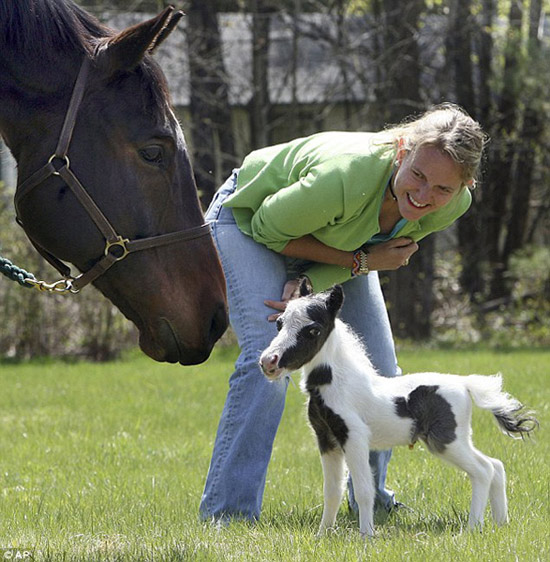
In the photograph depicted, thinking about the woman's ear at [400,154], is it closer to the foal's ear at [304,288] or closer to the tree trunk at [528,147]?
the foal's ear at [304,288]

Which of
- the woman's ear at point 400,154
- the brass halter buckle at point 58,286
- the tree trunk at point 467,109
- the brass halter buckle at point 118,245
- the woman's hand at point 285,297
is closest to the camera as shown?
the brass halter buckle at point 118,245

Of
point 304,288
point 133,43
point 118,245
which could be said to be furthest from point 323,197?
point 133,43

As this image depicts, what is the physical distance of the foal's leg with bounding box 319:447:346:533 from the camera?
13.8 ft

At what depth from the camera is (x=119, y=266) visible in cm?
361

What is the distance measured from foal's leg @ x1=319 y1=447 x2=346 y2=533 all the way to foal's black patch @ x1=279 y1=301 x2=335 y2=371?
1.56 ft

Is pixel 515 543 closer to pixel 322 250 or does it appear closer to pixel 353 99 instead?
pixel 322 250

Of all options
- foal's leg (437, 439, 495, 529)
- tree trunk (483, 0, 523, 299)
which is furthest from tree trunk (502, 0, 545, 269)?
foal's leg (437, 439, 495, 529)

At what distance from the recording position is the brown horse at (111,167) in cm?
346

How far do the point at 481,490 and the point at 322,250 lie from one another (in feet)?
4.09

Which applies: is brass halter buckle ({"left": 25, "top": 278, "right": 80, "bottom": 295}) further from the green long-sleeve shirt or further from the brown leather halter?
the green long-sleeve shirt

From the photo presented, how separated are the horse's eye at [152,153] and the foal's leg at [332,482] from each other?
4.85 feet

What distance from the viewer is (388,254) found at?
444cm

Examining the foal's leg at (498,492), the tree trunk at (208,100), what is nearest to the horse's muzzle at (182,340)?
the foal's leg at (498,492)

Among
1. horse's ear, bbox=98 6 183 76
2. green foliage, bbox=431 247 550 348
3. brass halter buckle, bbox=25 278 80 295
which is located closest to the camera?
horse's ear, bbox=98 6 183 76
